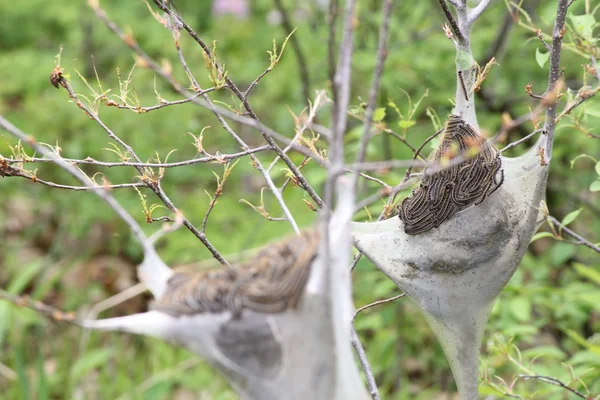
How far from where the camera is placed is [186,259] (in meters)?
3.88

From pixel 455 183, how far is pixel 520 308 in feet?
3.96

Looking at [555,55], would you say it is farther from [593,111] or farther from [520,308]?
[520,308]

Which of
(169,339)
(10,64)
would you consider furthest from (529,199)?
(10,64)

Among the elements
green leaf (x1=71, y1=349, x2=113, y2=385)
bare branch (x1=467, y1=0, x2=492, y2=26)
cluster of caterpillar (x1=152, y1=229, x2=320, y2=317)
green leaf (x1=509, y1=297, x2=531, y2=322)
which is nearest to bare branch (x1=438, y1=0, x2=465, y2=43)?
bare branch (x1=467, y1=0, x2=492, y2=26)

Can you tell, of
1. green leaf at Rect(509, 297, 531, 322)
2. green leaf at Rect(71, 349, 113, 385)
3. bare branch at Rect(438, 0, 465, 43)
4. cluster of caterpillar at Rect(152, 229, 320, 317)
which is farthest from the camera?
green leaf at Rect(71, 349, 113, 385)

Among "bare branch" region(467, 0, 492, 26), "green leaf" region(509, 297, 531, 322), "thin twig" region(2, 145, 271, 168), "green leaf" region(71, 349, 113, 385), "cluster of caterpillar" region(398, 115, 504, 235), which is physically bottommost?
"green leaf" region(509, 297, 531, 322)

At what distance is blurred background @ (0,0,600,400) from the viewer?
11.9 feet

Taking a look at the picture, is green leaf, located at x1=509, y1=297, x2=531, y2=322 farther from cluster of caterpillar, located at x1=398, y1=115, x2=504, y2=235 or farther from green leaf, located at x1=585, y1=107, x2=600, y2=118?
cluster of caterpillar, located at x1=398, y1=115, x2=504, y2=235

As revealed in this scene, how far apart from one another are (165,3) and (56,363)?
348 centimetres

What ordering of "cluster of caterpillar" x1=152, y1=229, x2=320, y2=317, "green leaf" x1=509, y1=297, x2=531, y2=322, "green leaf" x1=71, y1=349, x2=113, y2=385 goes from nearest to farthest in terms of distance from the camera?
"cluster of caterpillar" x1=152, y1=229, x2=320, y2=317 < "green leaf" x1=509, y1=297, x2=531, y2=322 < "green leaf" x1=71, y1=349, x2=113, y2=385

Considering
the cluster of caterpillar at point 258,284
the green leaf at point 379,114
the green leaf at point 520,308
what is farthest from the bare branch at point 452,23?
the green leaf at point 520,308

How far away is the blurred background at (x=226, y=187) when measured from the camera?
Result: 3.64 meters

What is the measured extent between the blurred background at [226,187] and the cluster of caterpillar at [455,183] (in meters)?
1.09

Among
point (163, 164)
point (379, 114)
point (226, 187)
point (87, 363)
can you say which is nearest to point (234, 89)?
point (163, 164)
